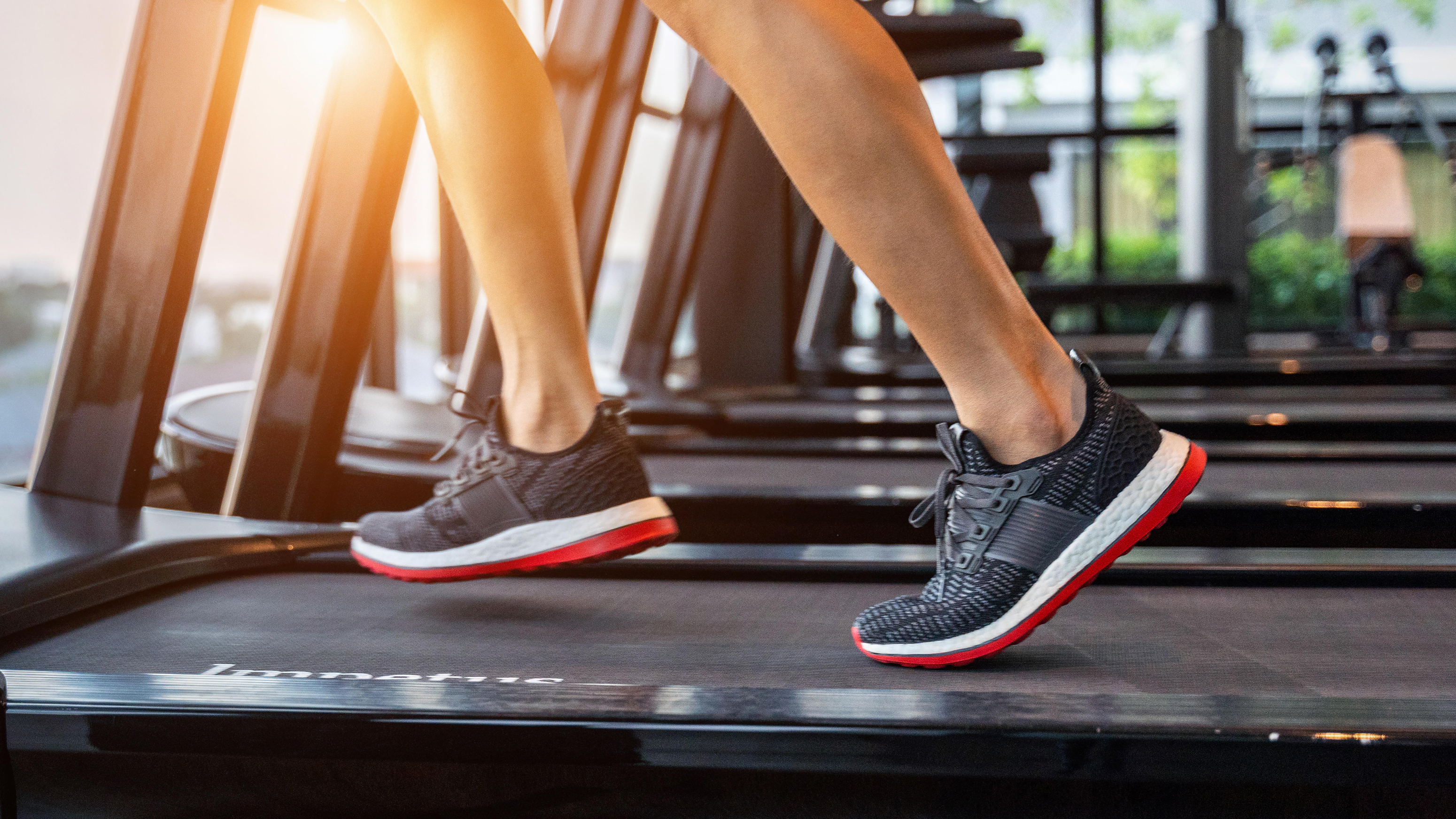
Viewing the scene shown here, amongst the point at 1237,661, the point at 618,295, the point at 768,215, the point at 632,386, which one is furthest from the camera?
the point at 618,295

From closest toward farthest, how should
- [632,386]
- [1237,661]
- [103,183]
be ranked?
[1237,661]
[103,183]
[632,386]

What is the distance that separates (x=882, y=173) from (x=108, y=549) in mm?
925

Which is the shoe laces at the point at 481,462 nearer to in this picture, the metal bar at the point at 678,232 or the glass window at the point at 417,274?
the metal bar at the point at 678,232

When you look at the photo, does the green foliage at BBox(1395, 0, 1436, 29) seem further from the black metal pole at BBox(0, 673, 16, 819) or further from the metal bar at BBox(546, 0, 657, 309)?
the black metal pole at BBox(0, 673, 16, 819)

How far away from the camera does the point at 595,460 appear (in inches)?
40.9

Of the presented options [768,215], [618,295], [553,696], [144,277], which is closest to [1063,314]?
[618,295]

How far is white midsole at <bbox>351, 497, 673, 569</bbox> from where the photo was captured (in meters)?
1.02

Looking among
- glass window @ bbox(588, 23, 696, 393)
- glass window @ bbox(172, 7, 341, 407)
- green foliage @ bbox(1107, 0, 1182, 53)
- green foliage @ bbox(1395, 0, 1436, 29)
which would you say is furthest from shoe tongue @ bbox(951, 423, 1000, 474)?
green foliage @ bbox(1395, 0, 1436, 29)

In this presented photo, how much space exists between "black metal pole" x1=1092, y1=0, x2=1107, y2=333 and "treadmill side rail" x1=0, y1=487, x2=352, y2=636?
23.3 feet

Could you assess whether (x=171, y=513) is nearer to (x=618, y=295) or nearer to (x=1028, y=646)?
(x=1028, y=646)

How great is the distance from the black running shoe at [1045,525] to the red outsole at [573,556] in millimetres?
260

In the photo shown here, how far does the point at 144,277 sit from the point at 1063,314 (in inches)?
291

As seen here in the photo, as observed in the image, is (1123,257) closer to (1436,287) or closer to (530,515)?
(1436,287)

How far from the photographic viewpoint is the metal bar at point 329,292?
176cm
